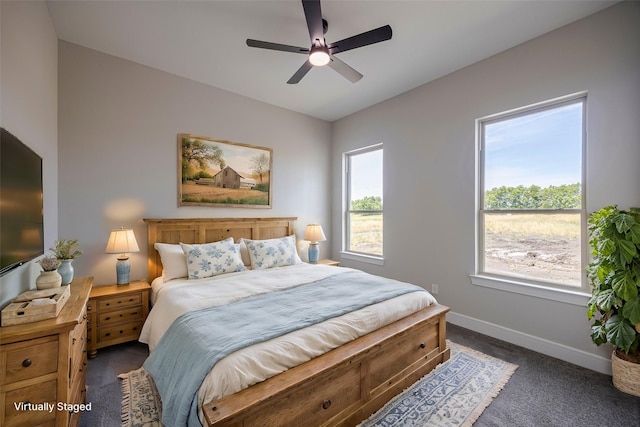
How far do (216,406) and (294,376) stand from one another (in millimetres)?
393

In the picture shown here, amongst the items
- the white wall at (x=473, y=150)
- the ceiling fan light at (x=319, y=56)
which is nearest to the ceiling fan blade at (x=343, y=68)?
the ceiling fan light at (x=319, y=56)

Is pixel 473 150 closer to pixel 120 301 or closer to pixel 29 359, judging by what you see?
pixel 29 359

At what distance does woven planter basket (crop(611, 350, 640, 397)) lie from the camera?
1877mm

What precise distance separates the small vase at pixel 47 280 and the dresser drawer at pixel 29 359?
1.82 ft

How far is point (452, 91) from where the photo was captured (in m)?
3.23

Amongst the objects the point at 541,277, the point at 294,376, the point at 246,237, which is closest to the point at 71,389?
the point at 294,376

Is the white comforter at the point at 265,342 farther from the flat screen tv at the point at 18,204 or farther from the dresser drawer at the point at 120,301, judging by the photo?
the flat screen tv at the point at 18,204

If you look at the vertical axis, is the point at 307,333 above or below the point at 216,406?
above

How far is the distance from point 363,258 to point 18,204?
12.4 feet

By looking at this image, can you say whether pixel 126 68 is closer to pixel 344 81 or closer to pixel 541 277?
pixel 344 81

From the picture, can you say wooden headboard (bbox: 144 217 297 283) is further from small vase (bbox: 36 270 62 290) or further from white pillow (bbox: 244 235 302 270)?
small vase (bbox: 36 270 62 290)

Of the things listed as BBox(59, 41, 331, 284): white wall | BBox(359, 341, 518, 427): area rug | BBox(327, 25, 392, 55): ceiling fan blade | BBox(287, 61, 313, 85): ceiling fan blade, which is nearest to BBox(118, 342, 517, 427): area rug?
BBox(359, 341, 518, 427): area rug

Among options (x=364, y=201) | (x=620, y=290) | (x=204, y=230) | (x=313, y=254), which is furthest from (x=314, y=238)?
(x=620, y=290)

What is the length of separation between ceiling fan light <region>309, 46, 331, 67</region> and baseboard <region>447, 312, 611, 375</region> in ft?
10.1
